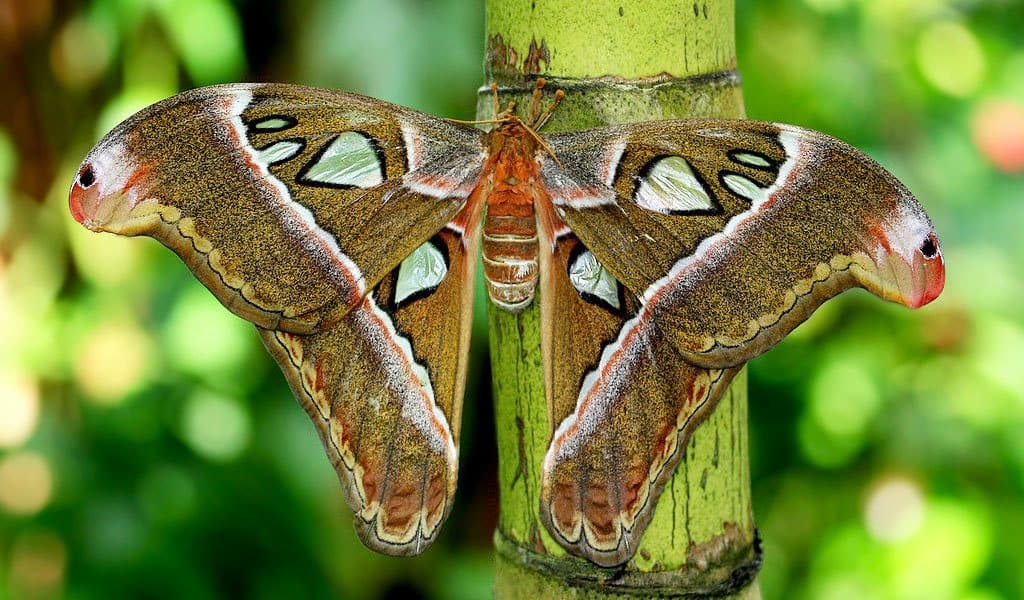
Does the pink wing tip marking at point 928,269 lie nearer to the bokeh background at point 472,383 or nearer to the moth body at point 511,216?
the moth body at point 511,216

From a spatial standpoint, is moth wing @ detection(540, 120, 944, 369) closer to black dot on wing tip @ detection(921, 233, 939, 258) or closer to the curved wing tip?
black dot on wing tip @ detection(921, 233, 939, 258)

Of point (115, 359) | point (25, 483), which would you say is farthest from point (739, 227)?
point (25, 483)

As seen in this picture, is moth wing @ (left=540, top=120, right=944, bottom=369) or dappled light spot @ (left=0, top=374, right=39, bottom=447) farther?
dappled light spot @ (left=0, top=374, right=39, bottom=447)

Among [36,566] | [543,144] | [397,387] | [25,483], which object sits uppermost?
[543,144]

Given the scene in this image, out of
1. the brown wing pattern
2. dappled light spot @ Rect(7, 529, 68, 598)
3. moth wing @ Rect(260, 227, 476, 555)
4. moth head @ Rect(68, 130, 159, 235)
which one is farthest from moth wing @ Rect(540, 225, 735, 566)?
dappled light spot @ Rect(7, 529, 68, 598)

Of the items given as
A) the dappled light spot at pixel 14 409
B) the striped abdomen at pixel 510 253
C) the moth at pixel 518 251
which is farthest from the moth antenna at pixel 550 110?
the dappled light spot at pixel 14 409

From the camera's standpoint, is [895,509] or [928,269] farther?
[895,509]

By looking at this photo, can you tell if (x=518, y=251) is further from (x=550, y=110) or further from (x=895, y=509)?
(x=895, y=509)
